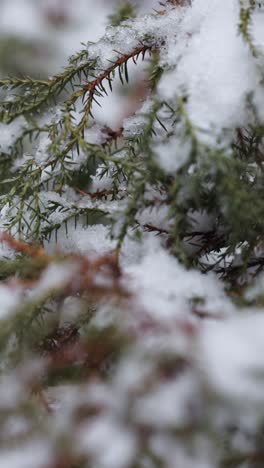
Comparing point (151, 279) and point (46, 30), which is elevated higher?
point (151, 279)

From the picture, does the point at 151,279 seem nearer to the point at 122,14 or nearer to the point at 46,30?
the point at 122,14

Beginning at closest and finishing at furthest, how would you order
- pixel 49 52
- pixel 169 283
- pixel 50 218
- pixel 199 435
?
pixel 199 435 → pixel 169 283 → pixel 50 218 → pixel 49 52

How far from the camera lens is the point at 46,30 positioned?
9.78 feet

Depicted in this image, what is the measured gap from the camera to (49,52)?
2867mm

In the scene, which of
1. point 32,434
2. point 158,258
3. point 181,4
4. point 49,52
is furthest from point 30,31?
point 32,434

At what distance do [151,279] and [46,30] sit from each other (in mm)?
2716

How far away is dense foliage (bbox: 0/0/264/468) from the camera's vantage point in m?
0.51

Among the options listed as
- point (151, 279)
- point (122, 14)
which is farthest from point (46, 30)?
point (151, 279)

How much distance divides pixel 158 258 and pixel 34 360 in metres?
0.21

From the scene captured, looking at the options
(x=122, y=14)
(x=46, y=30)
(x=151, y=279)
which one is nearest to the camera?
(x=151, y=279)

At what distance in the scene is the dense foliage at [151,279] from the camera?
0.51 metres

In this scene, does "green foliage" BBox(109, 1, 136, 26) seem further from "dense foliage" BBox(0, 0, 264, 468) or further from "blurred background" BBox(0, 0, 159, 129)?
"blurred background" BBox(0, 0, 159, 129)

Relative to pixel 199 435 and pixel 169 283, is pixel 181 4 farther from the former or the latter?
pixel 199 435

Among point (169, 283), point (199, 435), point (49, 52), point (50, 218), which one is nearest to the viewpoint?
point (199, 435)
